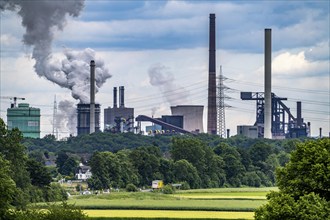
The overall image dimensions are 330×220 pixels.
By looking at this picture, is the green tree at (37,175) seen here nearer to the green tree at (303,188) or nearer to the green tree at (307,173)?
the green tree at (303,188)

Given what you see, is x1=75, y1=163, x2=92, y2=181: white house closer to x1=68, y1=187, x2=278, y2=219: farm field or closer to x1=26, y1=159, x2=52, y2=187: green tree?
x1=26, y1=159, x2=52, y2=187: green tree

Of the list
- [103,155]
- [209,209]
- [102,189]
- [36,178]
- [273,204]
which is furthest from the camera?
[103,155]

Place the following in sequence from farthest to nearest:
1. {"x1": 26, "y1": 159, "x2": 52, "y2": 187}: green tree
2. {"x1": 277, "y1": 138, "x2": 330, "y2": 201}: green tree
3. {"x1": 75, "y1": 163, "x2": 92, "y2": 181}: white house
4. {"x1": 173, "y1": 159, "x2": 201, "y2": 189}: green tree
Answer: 1. {"x1": 75, "y1": 163, "x2": 92, "y2": 181}: white house
2. {"x1": 173, "y1": 159, "x2": 201, "y2": 189}: green tree
3. {"x1": 26, "y1": 159, "x2": 52, "y2": 187}: green tree
4. {"x1": 277, "y1": 138, "x2": 330, "y2": 201}: green tree

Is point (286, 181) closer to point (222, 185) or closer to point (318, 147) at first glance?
point (318, 147)

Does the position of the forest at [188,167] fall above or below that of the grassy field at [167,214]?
above

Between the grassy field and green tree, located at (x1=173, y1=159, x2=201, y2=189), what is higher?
green tree, located at (x1=173, y1=159, x2=201, y2=189)

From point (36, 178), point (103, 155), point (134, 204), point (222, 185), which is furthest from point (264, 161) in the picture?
point (134, 204)

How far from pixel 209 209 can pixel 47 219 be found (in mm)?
26751

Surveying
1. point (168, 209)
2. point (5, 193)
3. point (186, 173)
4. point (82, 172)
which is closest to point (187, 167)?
point (186, 173)

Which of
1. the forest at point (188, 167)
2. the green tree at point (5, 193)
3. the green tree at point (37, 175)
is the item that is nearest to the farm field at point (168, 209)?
the green tree at point (5, 193)

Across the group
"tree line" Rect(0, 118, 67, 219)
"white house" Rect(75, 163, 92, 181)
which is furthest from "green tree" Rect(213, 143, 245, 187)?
"tree line" Rect(0, 118, 67, 219)

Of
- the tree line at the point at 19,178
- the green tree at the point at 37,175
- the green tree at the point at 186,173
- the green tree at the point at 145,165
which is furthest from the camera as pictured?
the green tree at the point at 145,165

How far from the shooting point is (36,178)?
106 meters

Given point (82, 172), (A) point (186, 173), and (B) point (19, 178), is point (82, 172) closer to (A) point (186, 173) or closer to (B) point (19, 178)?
(A) point (186, 173)
